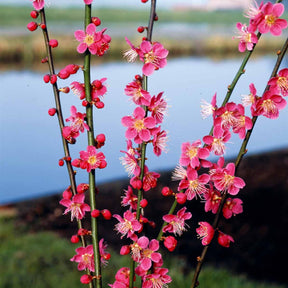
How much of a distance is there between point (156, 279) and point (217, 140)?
267mm

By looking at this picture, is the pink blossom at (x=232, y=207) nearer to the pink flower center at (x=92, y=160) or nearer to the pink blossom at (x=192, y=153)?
the pink blossom at (x=192, y=153)

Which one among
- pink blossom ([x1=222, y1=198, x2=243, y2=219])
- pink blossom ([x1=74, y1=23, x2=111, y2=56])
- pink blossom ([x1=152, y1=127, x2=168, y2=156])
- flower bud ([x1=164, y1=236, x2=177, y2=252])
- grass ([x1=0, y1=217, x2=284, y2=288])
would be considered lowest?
grass ([x1=0, y1=217, x2=284, y2=288])

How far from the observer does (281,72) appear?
0.75 meters

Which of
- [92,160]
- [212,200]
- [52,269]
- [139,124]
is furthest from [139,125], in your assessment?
[52,269]

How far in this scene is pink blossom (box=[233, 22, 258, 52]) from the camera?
2.41ft

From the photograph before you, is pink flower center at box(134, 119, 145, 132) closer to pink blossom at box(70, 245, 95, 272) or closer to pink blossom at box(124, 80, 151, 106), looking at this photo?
pink blossom at box(124, 80, 151, 106)

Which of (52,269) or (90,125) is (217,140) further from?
(52,269)

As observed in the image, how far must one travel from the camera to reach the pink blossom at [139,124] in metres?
0.71

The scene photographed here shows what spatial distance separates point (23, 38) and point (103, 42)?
8.21m

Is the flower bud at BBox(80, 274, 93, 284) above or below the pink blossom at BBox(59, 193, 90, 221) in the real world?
below

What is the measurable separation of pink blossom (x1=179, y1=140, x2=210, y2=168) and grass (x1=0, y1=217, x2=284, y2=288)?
5.49 ft

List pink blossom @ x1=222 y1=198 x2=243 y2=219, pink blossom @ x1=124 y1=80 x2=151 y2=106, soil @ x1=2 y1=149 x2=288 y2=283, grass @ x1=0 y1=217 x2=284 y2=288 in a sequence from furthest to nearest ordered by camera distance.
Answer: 1. soil @ x1=2 y1=149 x2=288 y2=283
2. grass @ x1=0 y1=217 x2=284 y2=288
3. pink blossom @ x1=222 y1=198 x2=243 y2=219
4. pink blossom @ x1=124 y1=80 x2=151 y2=106

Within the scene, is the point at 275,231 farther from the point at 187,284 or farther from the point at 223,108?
the point at 223,108

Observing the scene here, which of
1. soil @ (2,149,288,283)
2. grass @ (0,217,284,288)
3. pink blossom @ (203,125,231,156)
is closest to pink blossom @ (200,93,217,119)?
pink blossom @ (203,125,231,156)
